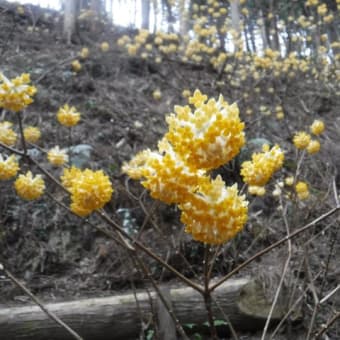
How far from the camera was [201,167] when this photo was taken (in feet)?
3.64

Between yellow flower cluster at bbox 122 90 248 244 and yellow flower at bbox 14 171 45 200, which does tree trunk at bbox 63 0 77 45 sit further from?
yellow flower cluster at bbox 122 90 248 244

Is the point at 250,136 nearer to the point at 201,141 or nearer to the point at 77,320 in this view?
the point at 77,320

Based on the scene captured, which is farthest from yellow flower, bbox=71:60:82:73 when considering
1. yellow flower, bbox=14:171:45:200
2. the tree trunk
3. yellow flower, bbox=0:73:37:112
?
yellow flower, bbox=0:73:37:112

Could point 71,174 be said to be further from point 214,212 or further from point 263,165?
point 214,212

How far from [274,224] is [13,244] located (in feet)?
11.3

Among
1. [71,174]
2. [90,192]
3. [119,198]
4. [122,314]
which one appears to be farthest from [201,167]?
[119,198]

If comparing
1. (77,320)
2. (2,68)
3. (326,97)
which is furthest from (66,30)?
(77,320)

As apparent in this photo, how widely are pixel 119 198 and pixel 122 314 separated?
2.17m

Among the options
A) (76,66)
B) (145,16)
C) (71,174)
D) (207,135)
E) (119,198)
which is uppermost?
(145,16)

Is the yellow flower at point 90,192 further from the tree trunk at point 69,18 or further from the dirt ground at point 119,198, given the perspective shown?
the tree trunk at point 69,18

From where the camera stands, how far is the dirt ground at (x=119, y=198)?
4355mm

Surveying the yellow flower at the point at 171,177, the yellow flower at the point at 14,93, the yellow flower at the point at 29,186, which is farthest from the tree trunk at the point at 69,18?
the yellow flower at the point at 171,177

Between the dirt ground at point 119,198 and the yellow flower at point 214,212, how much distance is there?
2.81 feet

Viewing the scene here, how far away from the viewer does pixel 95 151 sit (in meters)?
6.55
